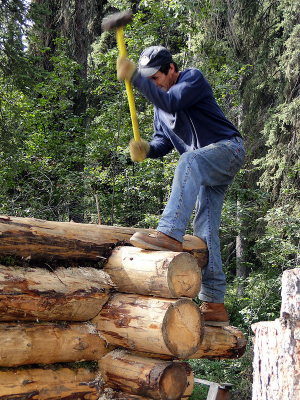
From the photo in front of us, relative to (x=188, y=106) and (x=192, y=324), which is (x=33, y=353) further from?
(x=188, y=106)

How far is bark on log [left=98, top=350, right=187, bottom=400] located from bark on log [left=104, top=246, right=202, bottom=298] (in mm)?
473

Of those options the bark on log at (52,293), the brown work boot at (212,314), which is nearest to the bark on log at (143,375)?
the bark on log at (52,293)

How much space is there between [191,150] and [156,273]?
1.19 m

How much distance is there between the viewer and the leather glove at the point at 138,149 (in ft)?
12.6

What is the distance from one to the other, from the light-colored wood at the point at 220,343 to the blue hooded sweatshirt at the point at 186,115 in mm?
1570

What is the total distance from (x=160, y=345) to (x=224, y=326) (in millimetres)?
1130

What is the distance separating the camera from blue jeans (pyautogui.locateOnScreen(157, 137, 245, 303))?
3232 mm

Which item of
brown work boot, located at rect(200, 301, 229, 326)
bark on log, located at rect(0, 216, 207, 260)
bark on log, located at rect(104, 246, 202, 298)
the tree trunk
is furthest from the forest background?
the tree trunk

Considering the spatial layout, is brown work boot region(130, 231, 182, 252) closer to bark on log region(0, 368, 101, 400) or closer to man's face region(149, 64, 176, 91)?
bark on log region(0, 368, 101, 400)

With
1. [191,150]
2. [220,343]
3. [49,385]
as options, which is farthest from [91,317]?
[191,150]

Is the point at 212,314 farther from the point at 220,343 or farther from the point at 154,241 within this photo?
the point at 154,241

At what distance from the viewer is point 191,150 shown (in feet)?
12.2

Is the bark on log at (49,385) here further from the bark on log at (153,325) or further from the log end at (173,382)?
the log end at (173,382)

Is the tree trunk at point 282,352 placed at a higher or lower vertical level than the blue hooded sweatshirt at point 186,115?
lower
